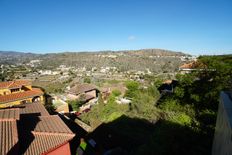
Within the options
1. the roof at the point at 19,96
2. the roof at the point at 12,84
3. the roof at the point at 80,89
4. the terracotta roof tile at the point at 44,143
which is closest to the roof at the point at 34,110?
the terracotta roof tile at the point at 44,143

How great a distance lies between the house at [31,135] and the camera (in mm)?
9289

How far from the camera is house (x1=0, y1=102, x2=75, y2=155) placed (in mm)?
9289

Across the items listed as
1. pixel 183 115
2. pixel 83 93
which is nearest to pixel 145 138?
pixel 183 115

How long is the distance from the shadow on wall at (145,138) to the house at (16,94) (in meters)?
10.8

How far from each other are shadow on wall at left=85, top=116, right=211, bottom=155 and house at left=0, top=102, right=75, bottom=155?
157 inches

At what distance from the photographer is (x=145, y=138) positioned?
1658 centimetres

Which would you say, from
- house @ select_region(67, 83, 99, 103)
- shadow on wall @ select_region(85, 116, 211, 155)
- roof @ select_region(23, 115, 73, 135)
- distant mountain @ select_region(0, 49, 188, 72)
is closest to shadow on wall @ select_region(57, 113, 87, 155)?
shadow on wall @ select_region(85, 116, 211, 155)

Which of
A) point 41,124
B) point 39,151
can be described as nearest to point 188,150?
point 39,151

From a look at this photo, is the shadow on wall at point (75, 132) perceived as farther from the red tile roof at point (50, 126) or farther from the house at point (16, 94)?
the house at point (16, 94)

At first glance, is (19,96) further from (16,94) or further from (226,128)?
(226,128)

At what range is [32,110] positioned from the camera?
52.1 ft

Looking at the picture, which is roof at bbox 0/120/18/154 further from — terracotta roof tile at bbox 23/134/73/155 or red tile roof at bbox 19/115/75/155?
terracotta roof tile at bbox 23/134/73/155

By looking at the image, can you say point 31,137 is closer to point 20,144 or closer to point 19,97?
point 20,144

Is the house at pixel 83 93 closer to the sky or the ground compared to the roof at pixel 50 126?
closer to the ground
